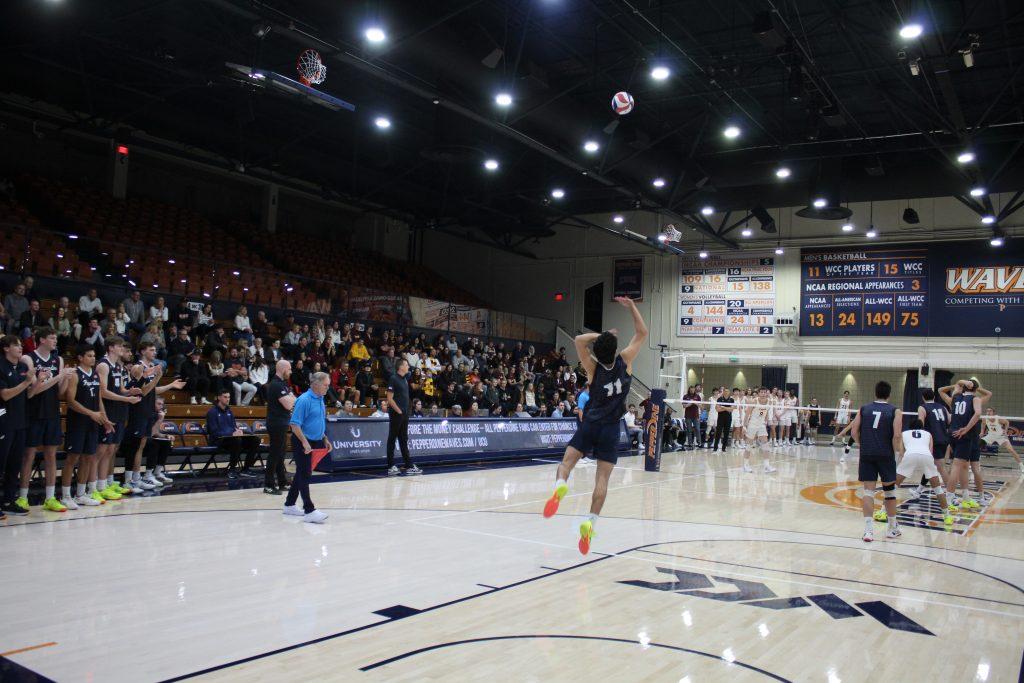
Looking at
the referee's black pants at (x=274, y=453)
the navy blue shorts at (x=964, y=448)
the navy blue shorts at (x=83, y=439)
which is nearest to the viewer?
the navy blue shorts at (x=83, y=439)

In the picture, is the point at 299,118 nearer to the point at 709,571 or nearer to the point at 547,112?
the point at 547,112

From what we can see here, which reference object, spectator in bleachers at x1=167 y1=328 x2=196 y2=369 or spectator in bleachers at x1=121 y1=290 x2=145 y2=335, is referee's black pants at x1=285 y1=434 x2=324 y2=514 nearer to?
spectator in bleachers at x1=167 y1=328 x2=196 y2=369

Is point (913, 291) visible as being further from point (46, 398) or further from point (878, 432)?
point (46, 398)

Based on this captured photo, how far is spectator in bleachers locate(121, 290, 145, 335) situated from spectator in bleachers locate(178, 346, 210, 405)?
131 centimetres

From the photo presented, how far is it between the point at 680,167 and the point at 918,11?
10.3 meters

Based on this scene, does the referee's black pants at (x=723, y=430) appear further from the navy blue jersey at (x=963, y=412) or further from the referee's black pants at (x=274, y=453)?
the referee's black pants at (x=274, y=453)

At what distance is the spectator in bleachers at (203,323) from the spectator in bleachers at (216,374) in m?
1.49

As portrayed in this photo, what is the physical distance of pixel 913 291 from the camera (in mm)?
26547

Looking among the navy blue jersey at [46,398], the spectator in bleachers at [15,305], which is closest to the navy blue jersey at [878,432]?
the navy blue jersey at [46,398]

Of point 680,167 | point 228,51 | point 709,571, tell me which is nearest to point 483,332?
point 680,167

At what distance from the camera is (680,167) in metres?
21.7

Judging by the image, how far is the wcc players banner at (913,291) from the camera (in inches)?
990

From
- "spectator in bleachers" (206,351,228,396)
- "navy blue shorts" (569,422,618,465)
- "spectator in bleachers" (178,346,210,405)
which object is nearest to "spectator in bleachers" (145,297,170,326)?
"spectator in bleachers" (178,346,210,405)

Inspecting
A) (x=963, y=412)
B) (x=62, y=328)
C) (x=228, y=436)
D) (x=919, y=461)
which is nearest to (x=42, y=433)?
(x=228, y=436)
